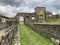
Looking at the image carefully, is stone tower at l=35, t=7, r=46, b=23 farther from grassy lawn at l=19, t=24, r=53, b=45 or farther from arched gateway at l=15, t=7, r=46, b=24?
grassy lawn at l=19, t=24, r=53, b=45

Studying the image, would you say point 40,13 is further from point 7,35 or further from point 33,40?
point 7,35

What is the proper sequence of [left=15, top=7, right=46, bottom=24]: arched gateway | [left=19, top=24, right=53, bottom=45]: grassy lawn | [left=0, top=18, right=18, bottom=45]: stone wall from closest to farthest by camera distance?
[left=0, top=18, right=18, bottom=45]: stone wall
[left=19, top=24, right=53, bottom=45]: grassy lawn
[left=15, top=7, right=46, bottom=24]: arched gateway

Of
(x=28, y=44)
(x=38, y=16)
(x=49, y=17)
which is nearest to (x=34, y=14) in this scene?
(x=38, y=16)

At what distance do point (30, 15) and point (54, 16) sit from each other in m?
8.63

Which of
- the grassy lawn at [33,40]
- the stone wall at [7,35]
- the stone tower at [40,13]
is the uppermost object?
the stone tower at [40,13]

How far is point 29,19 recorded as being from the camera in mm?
55719

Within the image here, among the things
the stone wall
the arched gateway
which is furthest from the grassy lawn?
the arched gateway

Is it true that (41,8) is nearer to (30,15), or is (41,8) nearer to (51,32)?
(30,15)

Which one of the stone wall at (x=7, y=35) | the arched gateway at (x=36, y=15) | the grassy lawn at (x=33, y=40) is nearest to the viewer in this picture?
the stone wall at (x=7, y=35)

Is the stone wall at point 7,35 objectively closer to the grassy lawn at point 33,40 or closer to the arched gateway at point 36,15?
the grassy lawn at point 33,40

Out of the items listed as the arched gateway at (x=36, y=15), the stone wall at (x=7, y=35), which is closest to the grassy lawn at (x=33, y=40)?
the stone wall at (x=7, y=35)

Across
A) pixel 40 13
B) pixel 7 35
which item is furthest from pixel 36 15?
pixel 7 35

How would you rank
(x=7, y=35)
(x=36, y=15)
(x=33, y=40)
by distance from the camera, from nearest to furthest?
(x=7, y=35)
(x=33, y=40)
(x=36, y=15)

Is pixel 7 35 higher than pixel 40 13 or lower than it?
lower
